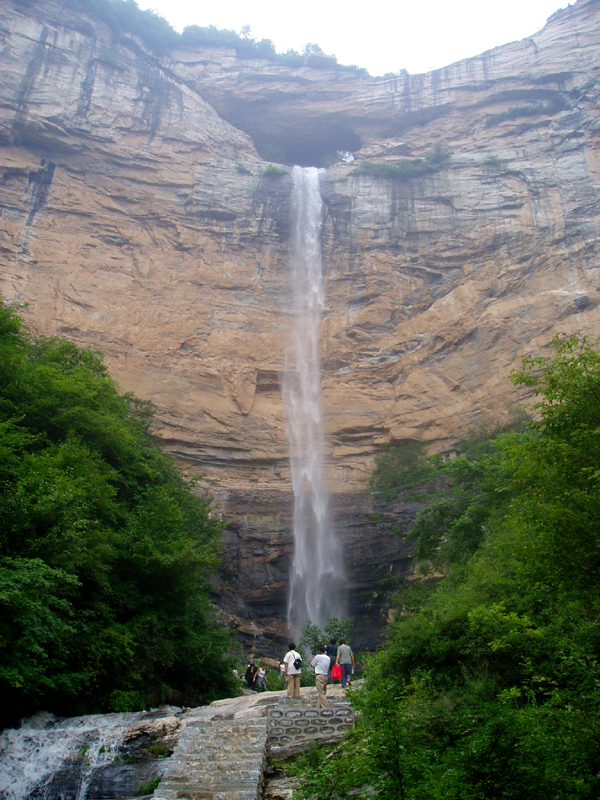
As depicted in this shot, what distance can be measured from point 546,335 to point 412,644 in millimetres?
18955

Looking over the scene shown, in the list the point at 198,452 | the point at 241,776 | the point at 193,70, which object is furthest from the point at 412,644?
the point at 193,70

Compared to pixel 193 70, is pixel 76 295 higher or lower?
lower

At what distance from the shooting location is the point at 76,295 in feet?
83.2

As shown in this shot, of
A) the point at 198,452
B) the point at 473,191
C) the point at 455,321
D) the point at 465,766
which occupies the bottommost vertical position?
the point at 465,766

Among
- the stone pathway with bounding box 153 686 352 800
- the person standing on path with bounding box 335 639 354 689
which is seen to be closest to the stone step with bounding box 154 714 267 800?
the stone pathway with bounding box 153 686 352 800

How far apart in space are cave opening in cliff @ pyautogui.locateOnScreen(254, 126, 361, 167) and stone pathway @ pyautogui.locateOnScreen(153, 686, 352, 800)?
34.4 m

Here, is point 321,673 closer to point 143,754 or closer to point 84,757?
point 143,754

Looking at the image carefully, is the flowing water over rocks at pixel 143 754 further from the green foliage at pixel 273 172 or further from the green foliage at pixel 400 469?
the green foliage at pixel 273 172

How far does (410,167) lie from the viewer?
102 feet

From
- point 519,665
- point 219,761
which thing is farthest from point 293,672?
point 519,665

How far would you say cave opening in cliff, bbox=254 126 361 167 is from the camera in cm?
3722

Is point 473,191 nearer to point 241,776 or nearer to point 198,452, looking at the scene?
point 198,452

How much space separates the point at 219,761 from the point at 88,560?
177 inches

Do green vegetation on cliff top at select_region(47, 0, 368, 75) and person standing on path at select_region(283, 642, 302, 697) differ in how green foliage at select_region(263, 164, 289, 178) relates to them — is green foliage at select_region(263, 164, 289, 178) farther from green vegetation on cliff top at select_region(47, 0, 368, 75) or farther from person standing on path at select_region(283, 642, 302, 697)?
person standing on path at select_region(283, 642, 302, 697)
